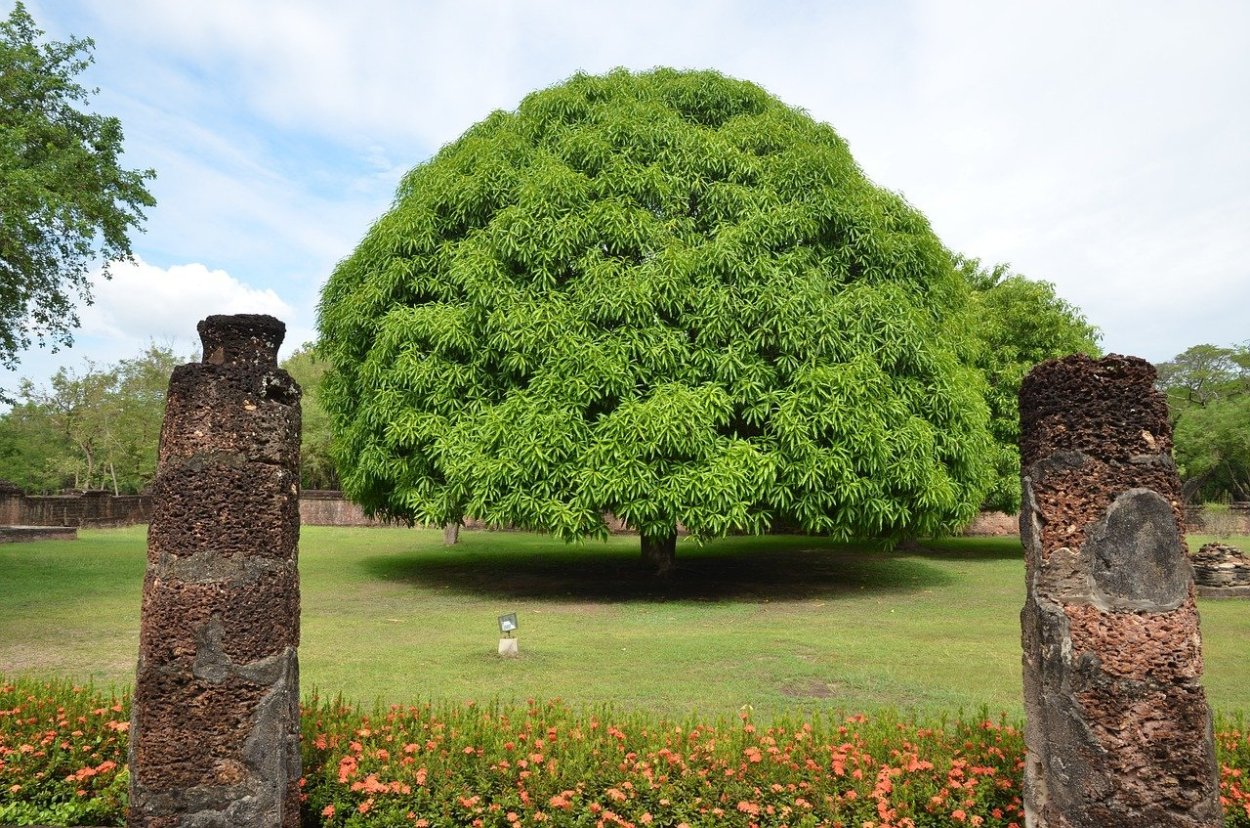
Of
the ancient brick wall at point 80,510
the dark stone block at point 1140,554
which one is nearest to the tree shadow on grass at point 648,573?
the dark stone block at point 1140,554

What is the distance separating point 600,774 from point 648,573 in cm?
1261

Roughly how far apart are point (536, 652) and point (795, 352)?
5.90 m

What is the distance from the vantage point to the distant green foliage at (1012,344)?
21.0m

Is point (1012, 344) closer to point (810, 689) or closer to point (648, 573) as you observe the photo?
point (648, 573)

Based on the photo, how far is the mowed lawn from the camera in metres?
7.59

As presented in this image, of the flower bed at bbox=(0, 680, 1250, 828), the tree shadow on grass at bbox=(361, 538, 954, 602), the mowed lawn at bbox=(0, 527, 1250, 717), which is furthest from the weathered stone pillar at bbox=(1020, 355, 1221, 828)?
the tree shadow on grass at bbox=(361, 538, 954, 602)

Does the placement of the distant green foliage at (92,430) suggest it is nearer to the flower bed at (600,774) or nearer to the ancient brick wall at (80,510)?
the ancient brick wall at (80,510)

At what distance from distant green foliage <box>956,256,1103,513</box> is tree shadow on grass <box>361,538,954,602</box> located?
3.04m

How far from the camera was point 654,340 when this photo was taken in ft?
41.0

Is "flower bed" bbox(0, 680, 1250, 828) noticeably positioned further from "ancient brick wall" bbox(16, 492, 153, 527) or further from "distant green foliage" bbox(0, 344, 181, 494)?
"distant green foliage" bbox(0, 344, 181, 494)

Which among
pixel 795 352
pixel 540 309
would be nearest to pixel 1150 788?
pixel 795 352

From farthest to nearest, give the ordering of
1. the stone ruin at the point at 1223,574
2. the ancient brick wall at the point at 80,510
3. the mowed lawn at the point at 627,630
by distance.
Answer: the ancient brick wall at the point at 80,510 < the stone ruin at the point at 1223,574 < the mowed lawn at the point at 627,630

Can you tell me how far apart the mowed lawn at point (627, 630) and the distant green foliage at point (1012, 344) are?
2.42 meters

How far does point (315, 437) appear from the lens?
39.8 metres
